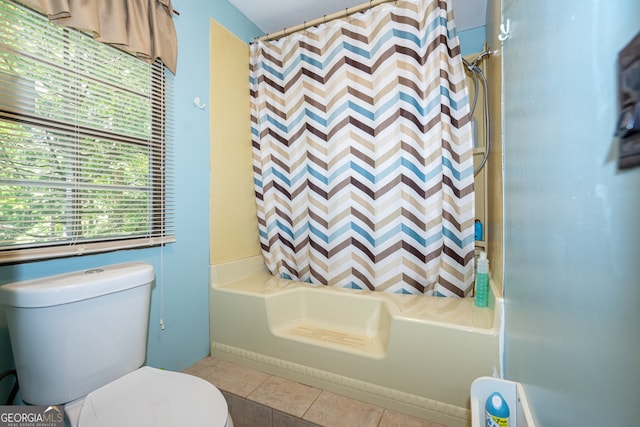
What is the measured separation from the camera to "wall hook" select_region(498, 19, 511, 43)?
1049mm

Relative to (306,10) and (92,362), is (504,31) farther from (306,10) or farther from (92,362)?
(92,362)

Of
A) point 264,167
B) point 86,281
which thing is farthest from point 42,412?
point 264,167

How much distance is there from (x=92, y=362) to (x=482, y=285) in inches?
66.4

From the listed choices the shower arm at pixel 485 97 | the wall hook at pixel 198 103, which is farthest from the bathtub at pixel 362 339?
the wall hook at pixel 198 103

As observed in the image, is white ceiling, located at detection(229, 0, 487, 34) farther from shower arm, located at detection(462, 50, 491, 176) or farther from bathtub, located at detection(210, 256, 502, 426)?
bathtub, located at detection(210, 256, 502, 426)

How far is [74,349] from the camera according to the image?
867 millimetres

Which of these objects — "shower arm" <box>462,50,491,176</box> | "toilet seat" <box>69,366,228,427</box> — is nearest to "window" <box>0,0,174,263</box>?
"toilet seat" <box>69,366,228,427</box>

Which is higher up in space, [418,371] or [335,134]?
[335,134]

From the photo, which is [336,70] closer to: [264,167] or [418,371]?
[264,167]

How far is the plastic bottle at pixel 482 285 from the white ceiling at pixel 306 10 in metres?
1.65

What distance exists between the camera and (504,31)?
111 cm

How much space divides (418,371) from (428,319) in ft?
0.76

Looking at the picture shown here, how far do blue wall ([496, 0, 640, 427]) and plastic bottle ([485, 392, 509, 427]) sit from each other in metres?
0.10

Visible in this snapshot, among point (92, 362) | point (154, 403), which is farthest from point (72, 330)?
point (154, 403)
